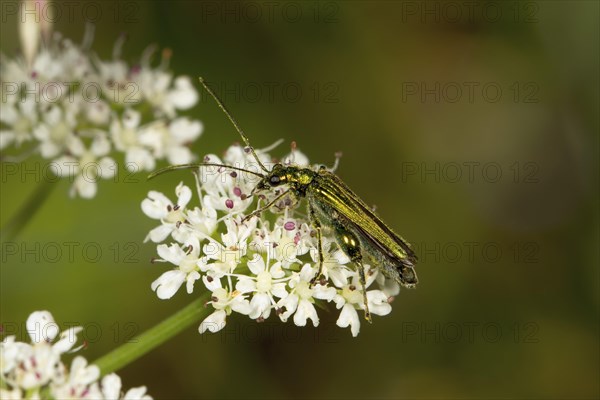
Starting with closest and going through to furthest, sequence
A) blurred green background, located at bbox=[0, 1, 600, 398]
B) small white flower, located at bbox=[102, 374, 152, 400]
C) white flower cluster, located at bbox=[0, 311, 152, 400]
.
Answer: white flower cluster, located at bbox=[0, 311, 152, 400], small white flower, located at bbox=[102, 374, 152, 400], blurred green background, located at bbox=[0, 1, 600, 398]

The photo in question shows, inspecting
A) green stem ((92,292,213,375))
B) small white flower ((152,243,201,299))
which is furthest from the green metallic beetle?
green stem ((92,292,213,375))

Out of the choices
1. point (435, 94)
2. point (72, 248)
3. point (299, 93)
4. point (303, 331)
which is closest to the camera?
point (72, 248)

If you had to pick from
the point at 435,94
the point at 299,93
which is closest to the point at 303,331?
the point at 299,93

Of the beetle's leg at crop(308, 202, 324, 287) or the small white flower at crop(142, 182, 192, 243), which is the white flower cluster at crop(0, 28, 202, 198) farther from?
the beetle's leg at crop(308, 202, 324, 287)

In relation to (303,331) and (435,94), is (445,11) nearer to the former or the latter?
(435,94)

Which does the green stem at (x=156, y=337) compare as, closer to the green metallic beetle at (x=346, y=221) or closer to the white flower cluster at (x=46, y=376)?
the white flower cluster at (x=46, y=376)

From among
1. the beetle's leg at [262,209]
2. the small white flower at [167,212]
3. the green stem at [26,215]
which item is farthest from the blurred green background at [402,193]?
the beetle's leg at [262,209]

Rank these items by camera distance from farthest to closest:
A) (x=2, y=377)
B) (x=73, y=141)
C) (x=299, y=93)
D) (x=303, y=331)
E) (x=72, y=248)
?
(x=299, y=93)
(x=303, y=331)
(x=72, y=248)
(x=73, y=141)
(x=2, y=377)

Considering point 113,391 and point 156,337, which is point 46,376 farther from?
point 156,337
